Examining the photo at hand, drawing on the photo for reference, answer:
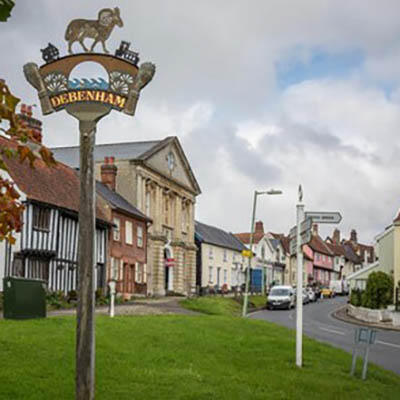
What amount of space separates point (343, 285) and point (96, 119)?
95637 millimetres

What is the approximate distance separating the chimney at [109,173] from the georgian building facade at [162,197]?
3.36 ft

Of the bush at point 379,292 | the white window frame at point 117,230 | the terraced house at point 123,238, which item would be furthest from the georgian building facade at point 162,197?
the bush at point 379,292

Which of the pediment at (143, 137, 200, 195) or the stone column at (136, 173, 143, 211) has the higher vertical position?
the pediment at (143, 137, 200, 195)

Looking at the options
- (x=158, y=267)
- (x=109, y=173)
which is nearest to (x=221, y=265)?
(x=158, y=267)

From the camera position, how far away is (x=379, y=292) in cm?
4075

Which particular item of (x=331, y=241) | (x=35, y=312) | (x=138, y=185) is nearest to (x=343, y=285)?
(x=331, y=241)

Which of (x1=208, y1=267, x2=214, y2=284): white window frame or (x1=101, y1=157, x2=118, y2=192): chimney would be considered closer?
(x1=101, y1=157, x2=118, y2=192): chimney

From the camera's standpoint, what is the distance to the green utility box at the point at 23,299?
1862cm

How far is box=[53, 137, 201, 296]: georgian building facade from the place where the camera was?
49531mm

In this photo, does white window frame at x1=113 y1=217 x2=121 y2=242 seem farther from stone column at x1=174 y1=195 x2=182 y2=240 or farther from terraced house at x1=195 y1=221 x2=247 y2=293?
terraced house at x1=195 y1=221 x2=247 y2=293

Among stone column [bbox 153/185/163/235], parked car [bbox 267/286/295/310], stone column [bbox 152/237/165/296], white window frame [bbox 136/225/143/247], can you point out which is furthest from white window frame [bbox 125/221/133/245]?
parked car [bbox 267/286/295/310]

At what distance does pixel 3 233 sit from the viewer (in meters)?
5.21

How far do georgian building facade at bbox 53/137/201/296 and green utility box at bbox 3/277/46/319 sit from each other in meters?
29.5

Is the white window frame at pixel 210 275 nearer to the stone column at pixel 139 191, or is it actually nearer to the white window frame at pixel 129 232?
the stone column at pixel 139 191
